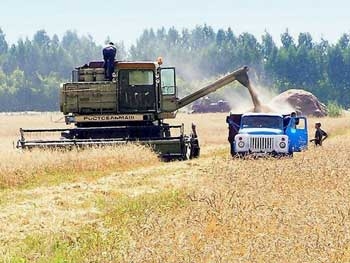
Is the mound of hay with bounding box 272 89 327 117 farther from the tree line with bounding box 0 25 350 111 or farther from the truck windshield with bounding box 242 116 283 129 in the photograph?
the tree line with bounding box 0 25 350 111

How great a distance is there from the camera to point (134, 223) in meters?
11.4

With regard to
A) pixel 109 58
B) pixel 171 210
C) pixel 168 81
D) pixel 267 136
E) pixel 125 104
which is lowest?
pixel 171 210

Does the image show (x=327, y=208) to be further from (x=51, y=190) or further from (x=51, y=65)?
(x=51, y=65)

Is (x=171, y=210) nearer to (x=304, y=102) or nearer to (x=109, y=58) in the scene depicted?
(x=109, y=58)

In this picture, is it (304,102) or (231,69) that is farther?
(231,69)

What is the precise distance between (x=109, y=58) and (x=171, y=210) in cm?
1329

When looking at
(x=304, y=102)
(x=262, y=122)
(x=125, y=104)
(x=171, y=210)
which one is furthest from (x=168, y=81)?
(x=304, y=102)

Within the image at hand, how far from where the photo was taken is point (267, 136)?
23.4 metres

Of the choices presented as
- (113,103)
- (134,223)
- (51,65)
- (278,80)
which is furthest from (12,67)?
(134,223)

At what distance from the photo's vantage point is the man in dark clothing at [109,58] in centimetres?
2475

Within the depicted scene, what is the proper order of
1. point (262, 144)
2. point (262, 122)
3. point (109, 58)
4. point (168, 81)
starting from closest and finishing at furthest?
point (262, 144) < point (262, 122) < point (109, 58) < point (168, 81)

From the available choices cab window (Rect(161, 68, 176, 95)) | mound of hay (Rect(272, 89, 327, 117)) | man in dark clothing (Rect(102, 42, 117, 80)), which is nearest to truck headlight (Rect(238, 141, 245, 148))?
cab window (Rect(161, 68, 176, 95))

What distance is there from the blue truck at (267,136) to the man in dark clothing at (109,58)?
5032mm

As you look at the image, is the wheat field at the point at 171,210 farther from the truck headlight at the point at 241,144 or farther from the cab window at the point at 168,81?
the cab window at the point at 168,81
